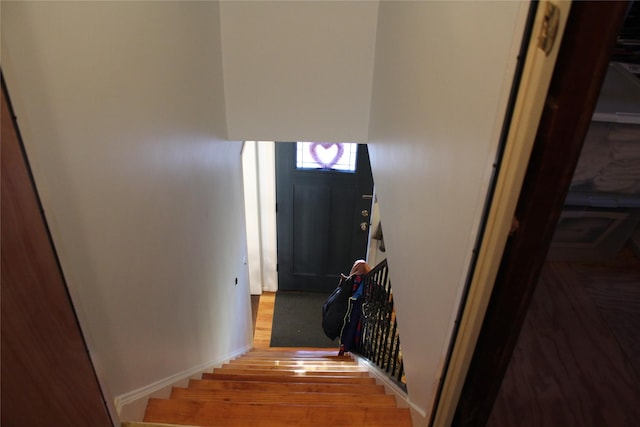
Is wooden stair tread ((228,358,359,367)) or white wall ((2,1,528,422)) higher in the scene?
white wall ((2,1,528,422))

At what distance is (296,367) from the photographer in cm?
350

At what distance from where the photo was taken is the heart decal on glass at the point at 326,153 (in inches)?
175

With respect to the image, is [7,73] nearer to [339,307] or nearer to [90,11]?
[90,11]

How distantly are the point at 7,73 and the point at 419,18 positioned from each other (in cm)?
129

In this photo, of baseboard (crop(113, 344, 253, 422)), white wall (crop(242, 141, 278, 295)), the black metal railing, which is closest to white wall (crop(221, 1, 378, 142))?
the black metal railing

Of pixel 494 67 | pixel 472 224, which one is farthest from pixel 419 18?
pixel 472 224

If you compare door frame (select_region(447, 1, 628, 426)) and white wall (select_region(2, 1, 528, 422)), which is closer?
door frame (select_region(447, 1, 628, 426))

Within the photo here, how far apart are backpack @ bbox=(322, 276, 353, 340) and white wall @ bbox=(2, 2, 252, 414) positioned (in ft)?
4.56

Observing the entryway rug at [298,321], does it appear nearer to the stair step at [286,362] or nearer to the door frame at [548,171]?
the stair step at [286,362]

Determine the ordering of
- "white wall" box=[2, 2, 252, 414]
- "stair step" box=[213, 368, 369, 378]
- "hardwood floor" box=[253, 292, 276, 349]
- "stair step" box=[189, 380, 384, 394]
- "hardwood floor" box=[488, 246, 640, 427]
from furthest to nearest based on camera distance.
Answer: "hardwood floor" box=[253, 292, 276, 349], "stair step" box=[213, 368, 369, 378], "stair step" box=[189, 380, 384, 394], "hardwood floor" box=[488, 246, 640, 427], "white wall" box=[2, 2, 252, 414]

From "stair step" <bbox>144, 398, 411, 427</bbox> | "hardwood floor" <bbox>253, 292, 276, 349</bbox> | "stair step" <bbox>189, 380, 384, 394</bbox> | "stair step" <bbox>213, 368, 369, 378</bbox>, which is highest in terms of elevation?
"stair step" <bbox>144, 398, 411, 427</bbox>

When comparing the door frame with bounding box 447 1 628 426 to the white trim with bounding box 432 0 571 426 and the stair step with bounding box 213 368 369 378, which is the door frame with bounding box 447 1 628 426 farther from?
the stair step with bounding box 213 368 369 378

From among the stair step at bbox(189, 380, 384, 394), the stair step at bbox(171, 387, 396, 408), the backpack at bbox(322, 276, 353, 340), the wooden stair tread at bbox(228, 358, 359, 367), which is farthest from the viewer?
the backpack at bbox(322, 276, 353, 340)

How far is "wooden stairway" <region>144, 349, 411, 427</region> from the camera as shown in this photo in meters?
1.87
